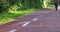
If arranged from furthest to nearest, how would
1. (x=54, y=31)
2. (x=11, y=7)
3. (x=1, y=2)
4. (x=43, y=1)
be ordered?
1. (x=43, y=1)
2. (x=11, y=7)
3. (x=1, y=2)
4. (x=54, y=31)

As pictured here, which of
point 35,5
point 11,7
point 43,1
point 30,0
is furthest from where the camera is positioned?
point 43,1

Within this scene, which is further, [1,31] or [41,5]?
[41,5]

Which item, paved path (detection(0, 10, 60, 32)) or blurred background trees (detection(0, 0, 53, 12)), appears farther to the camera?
blurred background trees (detection(0, 0, 53, 12))

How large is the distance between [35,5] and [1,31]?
30075 millimetres

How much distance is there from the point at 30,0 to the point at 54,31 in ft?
90.9

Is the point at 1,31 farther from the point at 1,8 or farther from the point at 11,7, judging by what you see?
the point at 11,7

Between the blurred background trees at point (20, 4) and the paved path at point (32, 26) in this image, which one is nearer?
the paved path at point (32, 26)

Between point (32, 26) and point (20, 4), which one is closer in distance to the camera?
point (32, 26)

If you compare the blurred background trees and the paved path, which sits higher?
the paved path

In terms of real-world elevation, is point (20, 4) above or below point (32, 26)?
below

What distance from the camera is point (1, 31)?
11.5m

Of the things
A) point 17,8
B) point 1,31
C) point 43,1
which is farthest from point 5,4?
point 43,1

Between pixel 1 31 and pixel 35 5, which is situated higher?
pixel 1 31

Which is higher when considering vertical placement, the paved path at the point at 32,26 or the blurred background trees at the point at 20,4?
the paved path at the point at 32,26
